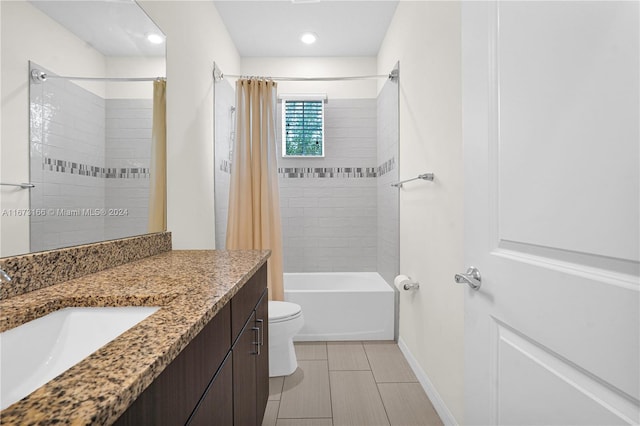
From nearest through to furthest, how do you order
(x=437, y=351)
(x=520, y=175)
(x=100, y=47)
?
(x=520, y=175)
(x=100, y=47)
(x=437, y=351)

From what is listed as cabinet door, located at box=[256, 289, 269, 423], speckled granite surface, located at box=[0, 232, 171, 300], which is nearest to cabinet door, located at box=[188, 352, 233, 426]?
cabinet door, located at box=[256, 289, 269, 423]

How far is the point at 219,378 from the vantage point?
0.90 m

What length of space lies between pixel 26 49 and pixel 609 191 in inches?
55.0

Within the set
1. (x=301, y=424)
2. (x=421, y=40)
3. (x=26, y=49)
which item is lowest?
(x=301, y=424)

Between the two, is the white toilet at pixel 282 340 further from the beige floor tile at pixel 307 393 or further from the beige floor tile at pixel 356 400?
the beige floor tile at pixel 356 400

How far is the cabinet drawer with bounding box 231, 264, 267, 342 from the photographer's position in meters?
1.07

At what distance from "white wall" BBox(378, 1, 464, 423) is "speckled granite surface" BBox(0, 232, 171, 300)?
1459 mm

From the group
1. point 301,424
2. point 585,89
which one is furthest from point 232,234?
point 585,89

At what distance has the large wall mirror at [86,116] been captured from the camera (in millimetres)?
983

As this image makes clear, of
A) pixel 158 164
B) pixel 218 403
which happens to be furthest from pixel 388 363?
pixel 158 164

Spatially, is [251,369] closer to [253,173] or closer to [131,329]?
[131,329]

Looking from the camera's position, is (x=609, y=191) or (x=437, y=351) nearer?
(x=609, y=191)

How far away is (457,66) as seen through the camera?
159cm

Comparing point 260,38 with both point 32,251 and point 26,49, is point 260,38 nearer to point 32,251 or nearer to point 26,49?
point 26,49
